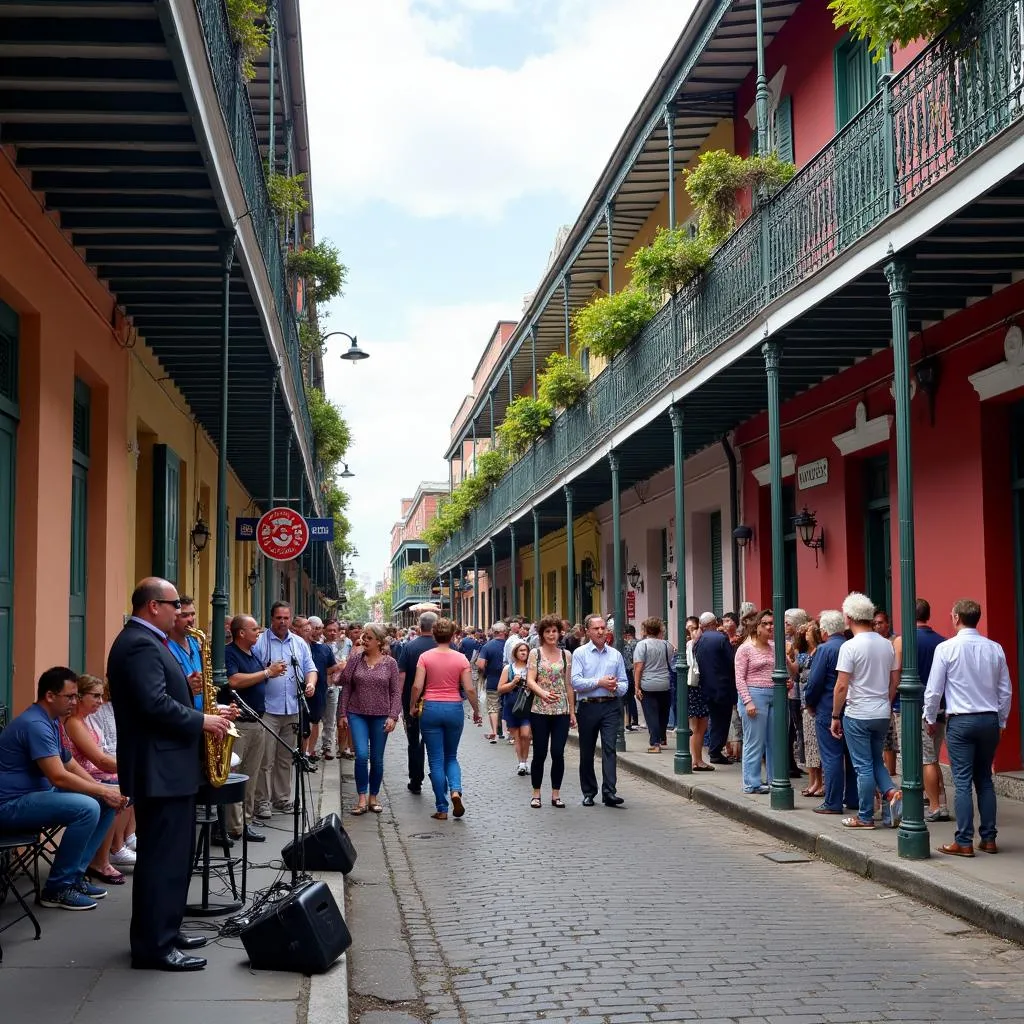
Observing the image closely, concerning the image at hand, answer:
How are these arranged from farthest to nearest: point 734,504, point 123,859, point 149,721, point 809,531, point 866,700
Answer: point 734,504 → point 809,531 → point 866,700 → point 123,859 → point 149,721

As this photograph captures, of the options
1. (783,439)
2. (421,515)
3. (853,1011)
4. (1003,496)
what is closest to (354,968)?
(853,1011)

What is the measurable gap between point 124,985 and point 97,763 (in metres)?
2.08

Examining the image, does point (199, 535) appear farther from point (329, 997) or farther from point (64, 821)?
point (329, 997)

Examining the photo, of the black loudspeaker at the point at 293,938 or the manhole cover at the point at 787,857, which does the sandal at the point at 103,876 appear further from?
the manhole cover at the point at 787,857

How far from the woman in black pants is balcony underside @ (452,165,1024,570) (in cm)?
359

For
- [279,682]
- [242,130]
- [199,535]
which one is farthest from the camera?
[199,535]

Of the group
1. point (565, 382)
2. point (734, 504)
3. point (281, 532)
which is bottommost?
point (281, 532)

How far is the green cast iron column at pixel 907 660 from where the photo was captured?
854cm

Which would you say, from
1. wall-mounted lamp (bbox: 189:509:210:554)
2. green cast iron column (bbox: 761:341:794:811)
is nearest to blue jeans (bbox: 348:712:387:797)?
green cast iron column (bbox: 761:341:794:811)

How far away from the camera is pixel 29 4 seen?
5832 mm

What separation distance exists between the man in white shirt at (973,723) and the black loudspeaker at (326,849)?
157 inches

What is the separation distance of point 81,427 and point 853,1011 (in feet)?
26.2

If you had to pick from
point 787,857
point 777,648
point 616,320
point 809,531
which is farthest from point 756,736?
point 616,320

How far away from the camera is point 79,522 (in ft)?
35.5
